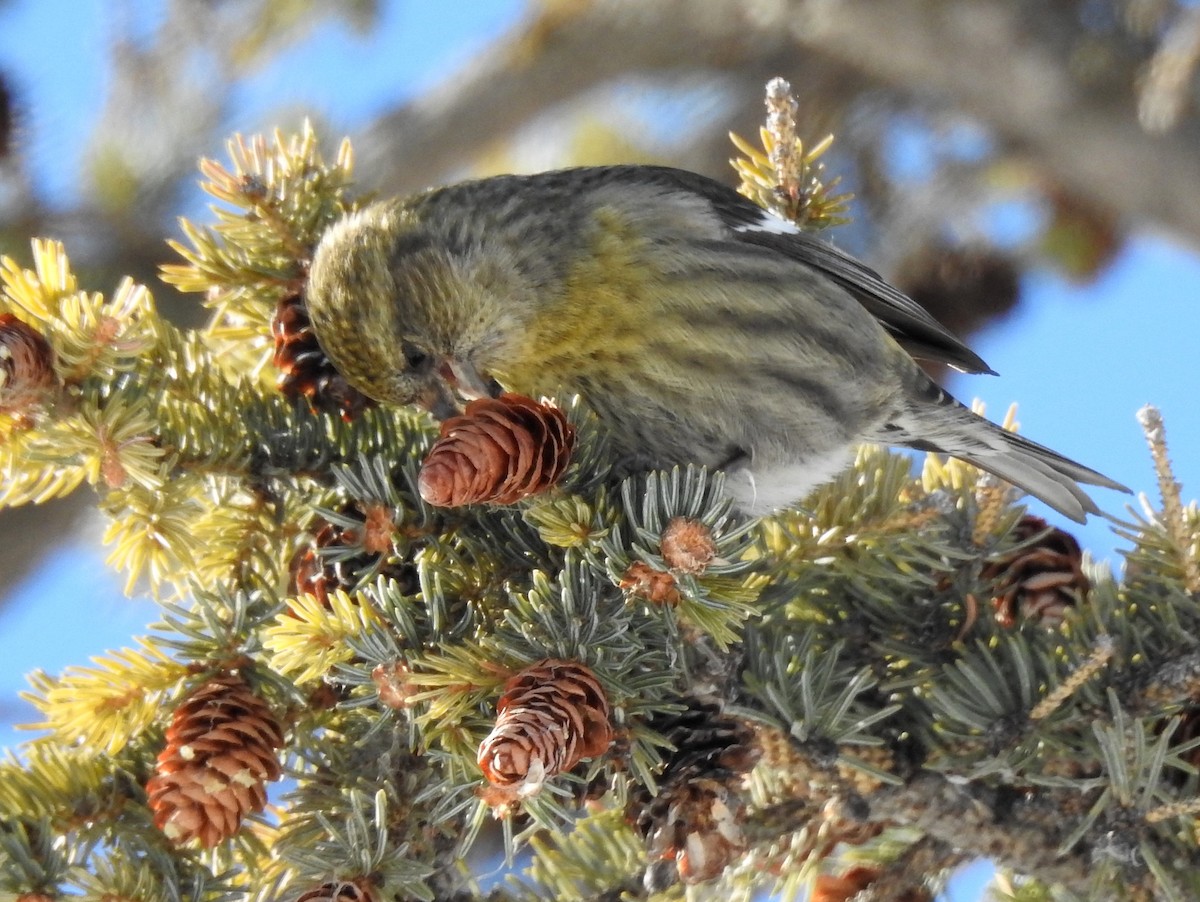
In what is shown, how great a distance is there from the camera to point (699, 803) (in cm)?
121

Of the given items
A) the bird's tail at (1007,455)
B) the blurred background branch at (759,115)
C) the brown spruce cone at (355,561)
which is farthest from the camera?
the blurred background branch at (759,115)

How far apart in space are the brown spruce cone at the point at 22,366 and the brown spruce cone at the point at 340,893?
21.7 inches

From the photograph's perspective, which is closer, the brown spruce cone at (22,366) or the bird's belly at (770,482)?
the brown spruce cone at (22,366)

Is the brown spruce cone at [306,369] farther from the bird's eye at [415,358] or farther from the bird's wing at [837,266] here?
the bird's wing at [837,266]

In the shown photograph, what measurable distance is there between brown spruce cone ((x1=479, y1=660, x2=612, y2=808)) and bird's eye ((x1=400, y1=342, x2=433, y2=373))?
0.69 meters

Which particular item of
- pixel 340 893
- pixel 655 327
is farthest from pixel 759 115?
pixel 340 893

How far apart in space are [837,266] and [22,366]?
131 cm

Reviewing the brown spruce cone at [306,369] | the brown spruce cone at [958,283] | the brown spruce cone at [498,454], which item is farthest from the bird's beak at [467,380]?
the brown spruce cone at [958,283]

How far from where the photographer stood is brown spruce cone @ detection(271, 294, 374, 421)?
160cm

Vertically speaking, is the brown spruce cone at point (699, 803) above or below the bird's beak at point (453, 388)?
below

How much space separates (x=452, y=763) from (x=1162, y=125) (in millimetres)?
2707

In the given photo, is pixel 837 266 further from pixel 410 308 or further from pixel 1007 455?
pixel 410 308

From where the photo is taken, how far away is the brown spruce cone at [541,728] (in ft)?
3.36

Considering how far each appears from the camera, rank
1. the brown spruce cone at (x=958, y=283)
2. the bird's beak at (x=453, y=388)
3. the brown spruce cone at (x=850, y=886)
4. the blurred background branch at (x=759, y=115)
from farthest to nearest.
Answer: the brown spruce cone at (x=958, y=283)
the blurred background branch at (x=759, y=115)
the bird's beak at (x=453, y=388)
the brown spruce cone at (x=850, y=886)
